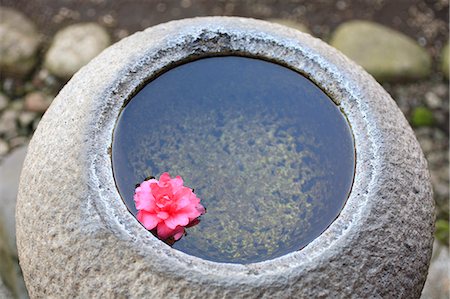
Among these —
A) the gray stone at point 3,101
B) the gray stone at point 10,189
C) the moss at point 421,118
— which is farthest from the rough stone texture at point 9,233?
the moss at point 421,118

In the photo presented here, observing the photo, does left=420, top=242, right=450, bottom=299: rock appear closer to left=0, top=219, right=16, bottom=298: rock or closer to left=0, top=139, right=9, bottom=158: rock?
left=0, top=219, right=16, bottom=298: rock

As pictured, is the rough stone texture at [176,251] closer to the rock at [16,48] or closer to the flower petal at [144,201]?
the flower petal at [144,201]

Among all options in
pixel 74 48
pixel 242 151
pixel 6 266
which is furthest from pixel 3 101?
pixel 242 151

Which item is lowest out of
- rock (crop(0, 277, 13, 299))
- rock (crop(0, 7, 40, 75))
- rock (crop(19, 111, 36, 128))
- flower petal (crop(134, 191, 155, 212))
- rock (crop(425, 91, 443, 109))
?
flower petal (crop(134, 191, 155, 212))

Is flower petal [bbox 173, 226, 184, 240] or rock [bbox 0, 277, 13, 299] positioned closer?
flower petal [bbox 173, 226, 184, 240]

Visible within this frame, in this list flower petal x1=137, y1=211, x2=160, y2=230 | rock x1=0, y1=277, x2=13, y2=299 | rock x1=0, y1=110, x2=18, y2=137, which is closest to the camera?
flower petal x1=137, y1=211, x2=160, y2=230

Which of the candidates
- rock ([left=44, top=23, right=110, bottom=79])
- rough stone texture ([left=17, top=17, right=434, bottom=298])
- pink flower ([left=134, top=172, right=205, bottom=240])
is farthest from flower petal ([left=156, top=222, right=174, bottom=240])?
rock ([left=44, top=23, right=110, bottom=79])
